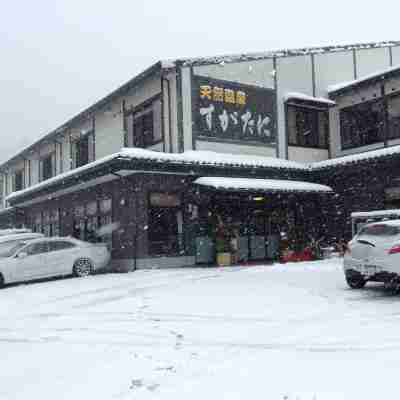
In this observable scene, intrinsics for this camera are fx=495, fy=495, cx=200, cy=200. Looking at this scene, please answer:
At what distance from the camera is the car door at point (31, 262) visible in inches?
557

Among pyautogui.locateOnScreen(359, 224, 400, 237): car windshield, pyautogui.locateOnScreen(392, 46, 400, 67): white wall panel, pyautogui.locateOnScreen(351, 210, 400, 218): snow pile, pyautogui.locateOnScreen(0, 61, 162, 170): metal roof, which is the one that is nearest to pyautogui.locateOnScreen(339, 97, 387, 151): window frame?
pyautogui.locateOnScreen(351, 210, 400, 218): snow pile

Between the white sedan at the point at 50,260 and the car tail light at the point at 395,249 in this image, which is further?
the white sedan at the point at 50,260

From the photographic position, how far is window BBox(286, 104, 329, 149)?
2019 centimetres

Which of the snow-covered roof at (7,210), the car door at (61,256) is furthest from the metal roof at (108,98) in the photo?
the car door at (61,256)

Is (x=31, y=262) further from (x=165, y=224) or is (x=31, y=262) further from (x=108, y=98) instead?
(x=108, y=98)

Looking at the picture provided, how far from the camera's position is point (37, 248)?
1460cm

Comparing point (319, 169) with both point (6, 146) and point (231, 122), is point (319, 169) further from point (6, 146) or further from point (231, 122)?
point (6, 146)

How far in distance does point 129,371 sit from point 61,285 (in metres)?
8.41

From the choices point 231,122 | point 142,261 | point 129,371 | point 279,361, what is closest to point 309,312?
point 279,361

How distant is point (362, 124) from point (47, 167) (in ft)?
58.2

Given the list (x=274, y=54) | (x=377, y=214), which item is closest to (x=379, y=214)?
(x=377, y=214)

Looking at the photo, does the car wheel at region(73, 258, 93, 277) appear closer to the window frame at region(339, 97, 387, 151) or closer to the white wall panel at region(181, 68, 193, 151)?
the white wall panel at region(181, 68, 193, 151)

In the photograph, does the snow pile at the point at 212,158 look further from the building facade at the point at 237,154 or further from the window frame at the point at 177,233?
the window frame at the point at 177,233

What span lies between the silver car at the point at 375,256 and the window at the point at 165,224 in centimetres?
730
